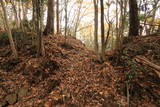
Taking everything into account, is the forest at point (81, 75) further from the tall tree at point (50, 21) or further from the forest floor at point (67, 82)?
the tall tree at point (50, 21)

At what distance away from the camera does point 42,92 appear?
168 inches

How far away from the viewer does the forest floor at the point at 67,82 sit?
3.57 metres

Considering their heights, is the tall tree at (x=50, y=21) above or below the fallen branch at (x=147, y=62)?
above

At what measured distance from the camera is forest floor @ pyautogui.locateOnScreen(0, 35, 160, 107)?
3.57 meters

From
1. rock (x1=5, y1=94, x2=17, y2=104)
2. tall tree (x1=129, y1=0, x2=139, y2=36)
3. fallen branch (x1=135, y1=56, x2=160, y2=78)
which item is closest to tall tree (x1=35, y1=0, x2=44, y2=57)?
rock (x1=5, y1=94, x2=17, y2=104)

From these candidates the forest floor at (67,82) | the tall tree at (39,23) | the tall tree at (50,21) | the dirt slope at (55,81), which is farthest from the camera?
the tall tree at (50,21)

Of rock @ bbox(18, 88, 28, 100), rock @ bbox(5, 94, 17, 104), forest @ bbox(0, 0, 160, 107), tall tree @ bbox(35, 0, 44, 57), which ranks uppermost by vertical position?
tall tree @ bbox(35, 0, 44, 57)

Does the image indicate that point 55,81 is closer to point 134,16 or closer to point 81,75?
point 81,75

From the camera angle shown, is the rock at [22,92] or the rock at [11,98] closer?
the rock at [11,98]

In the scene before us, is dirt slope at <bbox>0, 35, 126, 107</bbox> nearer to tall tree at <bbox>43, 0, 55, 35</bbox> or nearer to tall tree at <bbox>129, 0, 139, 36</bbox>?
tall tree at <bbox>43, 0, 55, 35</bbox>

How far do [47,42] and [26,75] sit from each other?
2.39 metres

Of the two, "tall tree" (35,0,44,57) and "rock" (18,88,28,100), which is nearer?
"rock" (18,88,28,100)

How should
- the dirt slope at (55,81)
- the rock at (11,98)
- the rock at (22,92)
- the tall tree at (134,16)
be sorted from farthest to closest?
the tall tree at (134,16), the rock at (22,92), the rock at (11,98), the dirt slope at (55,81)

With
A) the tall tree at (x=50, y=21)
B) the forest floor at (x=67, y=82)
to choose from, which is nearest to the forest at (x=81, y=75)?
the forest floor at (x=67, y=82)
